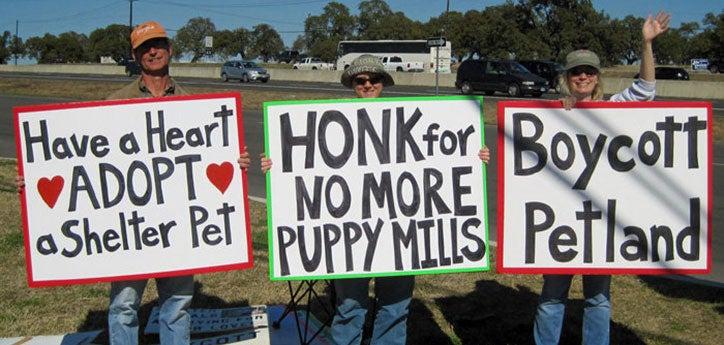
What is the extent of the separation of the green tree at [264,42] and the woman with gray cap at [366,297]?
122 metres

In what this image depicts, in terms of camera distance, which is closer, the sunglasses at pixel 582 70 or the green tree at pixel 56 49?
the sunglasses at pixel 582 70

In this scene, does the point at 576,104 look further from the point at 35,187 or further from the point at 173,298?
the point at 35,187

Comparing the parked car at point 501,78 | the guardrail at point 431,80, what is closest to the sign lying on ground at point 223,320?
the parked car at point 501,78

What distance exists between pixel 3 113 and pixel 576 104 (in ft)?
76.0

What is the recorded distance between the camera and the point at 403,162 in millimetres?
3936

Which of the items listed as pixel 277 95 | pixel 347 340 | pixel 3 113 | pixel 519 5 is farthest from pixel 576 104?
pixel 519 5

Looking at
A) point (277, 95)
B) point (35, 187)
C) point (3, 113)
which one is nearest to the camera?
point (35, 187)

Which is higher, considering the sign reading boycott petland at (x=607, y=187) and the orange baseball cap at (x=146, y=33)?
the orange baseball cap at (x=146, y=33)

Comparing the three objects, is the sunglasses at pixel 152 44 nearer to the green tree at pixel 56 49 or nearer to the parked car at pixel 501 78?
the parked car at pixel 501 78

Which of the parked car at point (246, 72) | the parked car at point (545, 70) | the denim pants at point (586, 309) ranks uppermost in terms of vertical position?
the parked car at point (246, 72)

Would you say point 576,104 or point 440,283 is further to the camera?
point 440,283

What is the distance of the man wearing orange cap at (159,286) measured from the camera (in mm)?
3732

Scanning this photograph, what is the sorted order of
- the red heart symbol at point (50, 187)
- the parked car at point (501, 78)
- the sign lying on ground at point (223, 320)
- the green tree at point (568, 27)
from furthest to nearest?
the green tree at point (568, 27)
the parked car at point (501, 78)
the sign lying on ground at point (223, 320)
the red heart symbol at point (50, 187)

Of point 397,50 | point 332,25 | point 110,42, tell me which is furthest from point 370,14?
Answer: point 397,50
